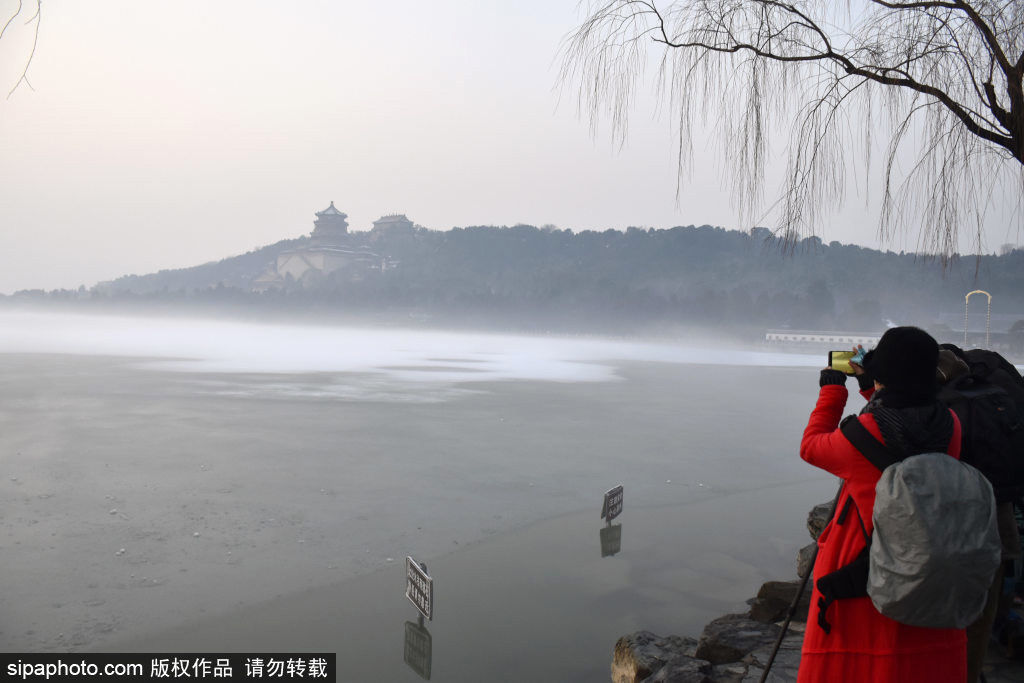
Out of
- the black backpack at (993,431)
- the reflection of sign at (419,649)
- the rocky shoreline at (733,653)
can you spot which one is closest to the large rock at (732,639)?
the rocky shoreline at (733,653)

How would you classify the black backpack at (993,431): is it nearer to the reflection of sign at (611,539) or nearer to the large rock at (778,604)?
the large rock at (778,604)

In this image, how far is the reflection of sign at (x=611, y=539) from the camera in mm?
4887

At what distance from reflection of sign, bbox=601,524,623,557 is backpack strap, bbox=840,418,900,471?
3.23m

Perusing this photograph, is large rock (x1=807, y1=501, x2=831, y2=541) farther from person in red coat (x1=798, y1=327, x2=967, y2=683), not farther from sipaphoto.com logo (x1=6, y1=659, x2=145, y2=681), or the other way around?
sipaphoto.com logo (x1=6, y1=659, x2=145, y2=681)

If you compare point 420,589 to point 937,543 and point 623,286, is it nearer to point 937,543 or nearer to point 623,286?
point 937,543

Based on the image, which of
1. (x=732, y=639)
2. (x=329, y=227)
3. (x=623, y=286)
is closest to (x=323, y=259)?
(x=329, y=227)

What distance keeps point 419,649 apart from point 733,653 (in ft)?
4.65

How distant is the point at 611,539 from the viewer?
201 inches

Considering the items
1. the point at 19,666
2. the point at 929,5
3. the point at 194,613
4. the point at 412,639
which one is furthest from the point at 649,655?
the point at 929,5

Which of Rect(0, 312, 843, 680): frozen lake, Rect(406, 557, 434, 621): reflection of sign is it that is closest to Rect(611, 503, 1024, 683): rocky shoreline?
Rect(0, 312, 843, 680): frozen lake

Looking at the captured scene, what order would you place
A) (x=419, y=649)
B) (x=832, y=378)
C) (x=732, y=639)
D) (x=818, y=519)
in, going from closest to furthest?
(x=832, y=378) → (x=732, y=639) → (x=419, y=649) → (x=818, y=519)

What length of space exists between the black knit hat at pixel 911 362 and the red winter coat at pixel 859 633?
12 cm

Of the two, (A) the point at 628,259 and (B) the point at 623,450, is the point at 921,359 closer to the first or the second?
(B) the point at 623,450

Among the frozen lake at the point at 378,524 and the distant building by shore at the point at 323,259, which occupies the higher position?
the distant building by shore at the point at 323,259
